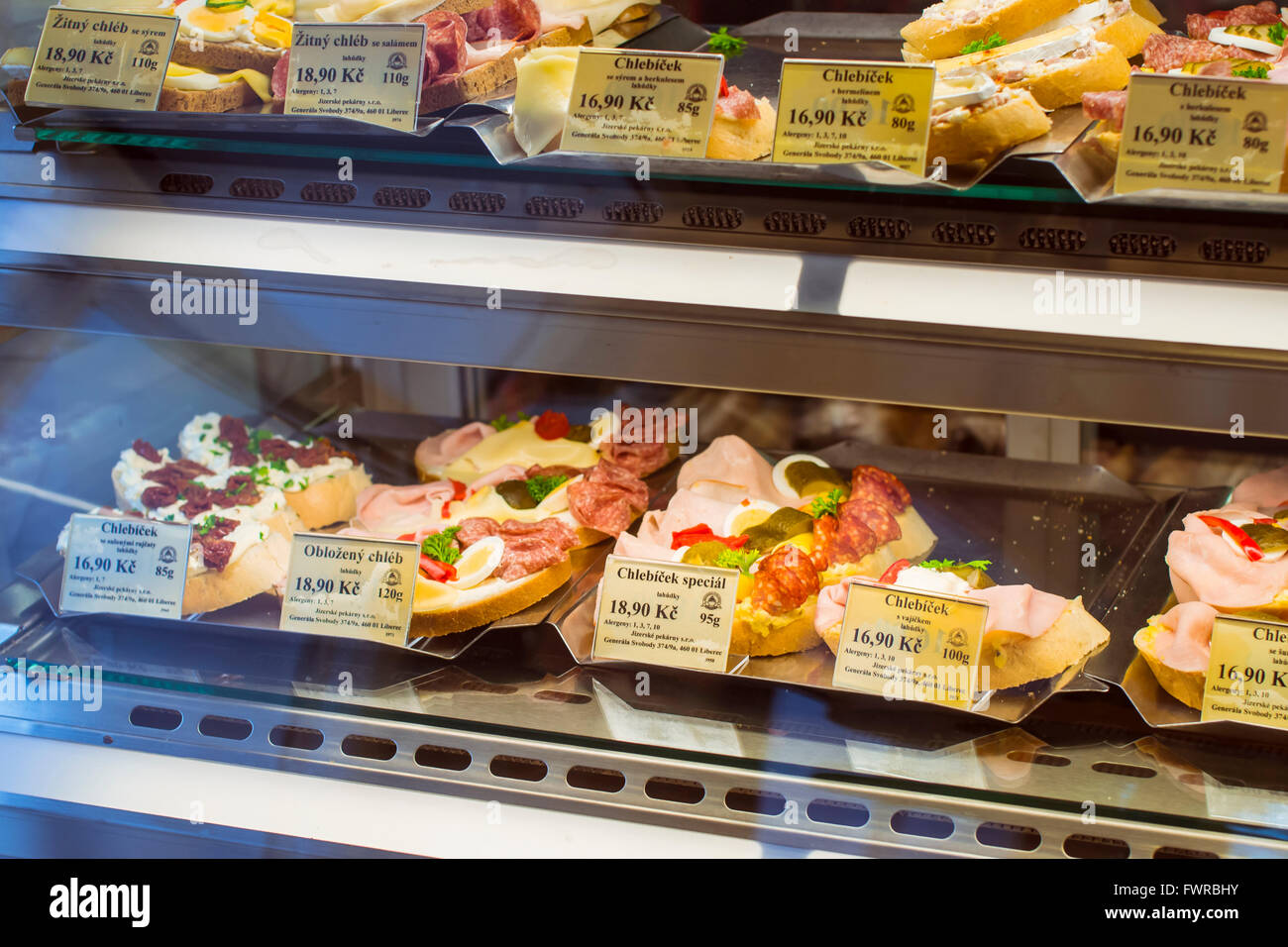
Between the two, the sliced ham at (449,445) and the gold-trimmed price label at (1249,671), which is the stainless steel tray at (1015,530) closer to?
the gold-trimmed price label at (1249,671)

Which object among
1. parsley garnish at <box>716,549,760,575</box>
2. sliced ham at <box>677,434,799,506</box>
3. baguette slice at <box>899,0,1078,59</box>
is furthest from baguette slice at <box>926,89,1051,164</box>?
sliced ham at <box>677,434,799,506</box>

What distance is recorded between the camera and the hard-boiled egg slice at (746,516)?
175 cm

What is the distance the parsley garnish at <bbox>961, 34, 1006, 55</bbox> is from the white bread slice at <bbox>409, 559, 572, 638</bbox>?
100cm

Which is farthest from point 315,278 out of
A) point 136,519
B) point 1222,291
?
point 1222,291

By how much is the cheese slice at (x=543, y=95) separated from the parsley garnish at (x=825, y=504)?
77 centimetres

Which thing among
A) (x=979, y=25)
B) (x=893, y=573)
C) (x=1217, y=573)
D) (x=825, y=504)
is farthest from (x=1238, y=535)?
(x=979, y=25)

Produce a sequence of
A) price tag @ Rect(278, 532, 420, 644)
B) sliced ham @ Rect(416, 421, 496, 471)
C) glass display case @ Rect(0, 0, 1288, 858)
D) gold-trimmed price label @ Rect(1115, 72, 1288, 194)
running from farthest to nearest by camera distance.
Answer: sliced ham @ Rect(416, 421, 496, 471) → price tag @ Rect(278, 532, 420, 644) → glass display case @ Rect(0, 0, 1288, 858) → gold-trimmed price label @ Rect(1115, 72, 1288, 194)

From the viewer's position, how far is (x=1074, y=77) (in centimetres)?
133

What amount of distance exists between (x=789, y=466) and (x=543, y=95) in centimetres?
88

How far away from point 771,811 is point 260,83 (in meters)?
1.24

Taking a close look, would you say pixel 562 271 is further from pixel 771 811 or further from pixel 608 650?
pixel 771 811

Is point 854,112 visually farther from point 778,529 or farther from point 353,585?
point 353,585

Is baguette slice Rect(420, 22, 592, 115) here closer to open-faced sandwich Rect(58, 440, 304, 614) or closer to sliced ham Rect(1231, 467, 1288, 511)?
open-faced sandwich Rect(58, 440, 304, 614)

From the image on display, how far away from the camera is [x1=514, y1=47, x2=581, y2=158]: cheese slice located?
4.28ft
